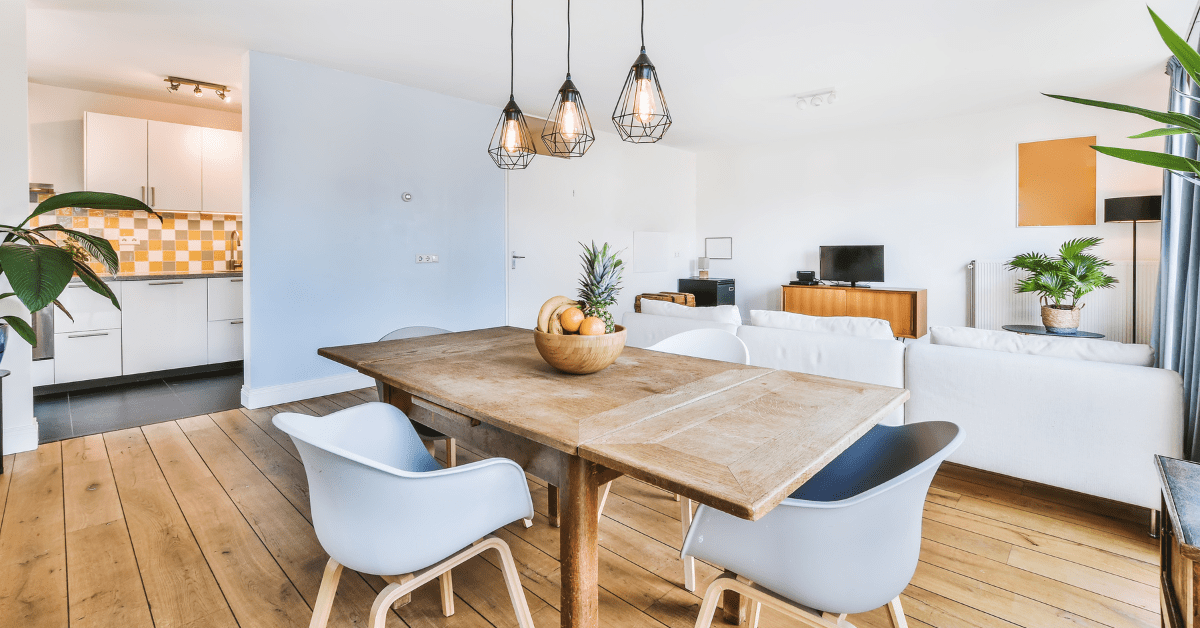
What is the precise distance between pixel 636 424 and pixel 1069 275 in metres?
5.36

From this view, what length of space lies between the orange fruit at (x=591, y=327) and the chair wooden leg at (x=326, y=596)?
2.89ft

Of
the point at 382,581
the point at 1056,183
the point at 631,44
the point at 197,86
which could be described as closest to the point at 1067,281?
the point at 1056,183

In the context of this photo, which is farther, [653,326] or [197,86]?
[197,86]

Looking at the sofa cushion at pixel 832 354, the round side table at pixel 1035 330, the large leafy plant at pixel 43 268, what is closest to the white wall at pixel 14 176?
the large leafy plant at pixel 43 268

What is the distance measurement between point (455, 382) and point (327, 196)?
3.18 meters

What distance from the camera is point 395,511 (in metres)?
1.15

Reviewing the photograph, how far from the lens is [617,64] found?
410cm

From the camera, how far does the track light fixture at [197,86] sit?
4.41m

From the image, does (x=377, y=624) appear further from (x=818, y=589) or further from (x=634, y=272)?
(x=634, y=272)

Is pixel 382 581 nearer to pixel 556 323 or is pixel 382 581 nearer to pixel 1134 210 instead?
pixel 556 323

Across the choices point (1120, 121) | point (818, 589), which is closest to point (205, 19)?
point (818, 589)

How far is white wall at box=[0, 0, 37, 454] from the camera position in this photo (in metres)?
2.90

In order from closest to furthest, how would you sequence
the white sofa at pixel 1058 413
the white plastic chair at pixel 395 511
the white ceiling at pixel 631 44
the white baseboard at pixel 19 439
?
the white plastic chair at pixel 395 511 < the white sofa at pixel 1058 413 < the white baseboard at pixel 19 439 < the white ceiling at pixel 631 44

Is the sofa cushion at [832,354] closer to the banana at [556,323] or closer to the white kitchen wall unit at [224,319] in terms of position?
the banana at [556,323]
